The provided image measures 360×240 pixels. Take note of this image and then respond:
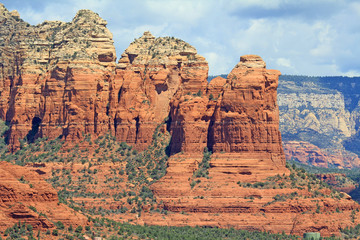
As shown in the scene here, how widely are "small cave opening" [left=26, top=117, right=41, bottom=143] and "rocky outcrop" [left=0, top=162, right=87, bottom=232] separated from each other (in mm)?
62755

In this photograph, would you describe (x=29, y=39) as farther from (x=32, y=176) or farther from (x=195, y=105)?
(x=32, y=176)

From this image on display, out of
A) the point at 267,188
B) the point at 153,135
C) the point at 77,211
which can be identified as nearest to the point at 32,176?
the point at 77,211

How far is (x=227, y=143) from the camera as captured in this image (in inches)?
6678

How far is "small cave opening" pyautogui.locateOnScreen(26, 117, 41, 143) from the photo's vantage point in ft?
619

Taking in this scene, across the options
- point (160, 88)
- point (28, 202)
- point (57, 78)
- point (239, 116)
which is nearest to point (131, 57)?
point (160, 88)

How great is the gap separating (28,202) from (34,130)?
232 feet

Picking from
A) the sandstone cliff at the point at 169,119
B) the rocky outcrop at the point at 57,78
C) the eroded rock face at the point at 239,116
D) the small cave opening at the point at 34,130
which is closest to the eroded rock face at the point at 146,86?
the sandstone cliff at the point at 169,119

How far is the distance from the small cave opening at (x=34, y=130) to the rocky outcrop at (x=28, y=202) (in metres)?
62.8

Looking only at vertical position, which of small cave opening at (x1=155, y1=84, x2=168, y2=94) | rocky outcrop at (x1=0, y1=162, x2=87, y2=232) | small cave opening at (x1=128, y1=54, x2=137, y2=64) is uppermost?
small cave opening at (x1=128, y1=54, x2=137, y2=64)

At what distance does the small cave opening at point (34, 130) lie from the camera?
188625 mm

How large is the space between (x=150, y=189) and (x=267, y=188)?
17.7 meters

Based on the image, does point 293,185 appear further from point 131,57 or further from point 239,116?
point 131,57

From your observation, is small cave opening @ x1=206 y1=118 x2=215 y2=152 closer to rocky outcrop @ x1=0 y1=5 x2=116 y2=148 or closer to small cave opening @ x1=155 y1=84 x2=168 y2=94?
small cave opening @ x1=155 y1=84 x2=168 y2=94

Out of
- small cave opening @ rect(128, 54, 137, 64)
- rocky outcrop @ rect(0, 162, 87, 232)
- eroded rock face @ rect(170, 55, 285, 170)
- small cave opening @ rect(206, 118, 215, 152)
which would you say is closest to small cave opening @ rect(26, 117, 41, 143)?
small cave opening @ rect(128, 54, 137, 64)
